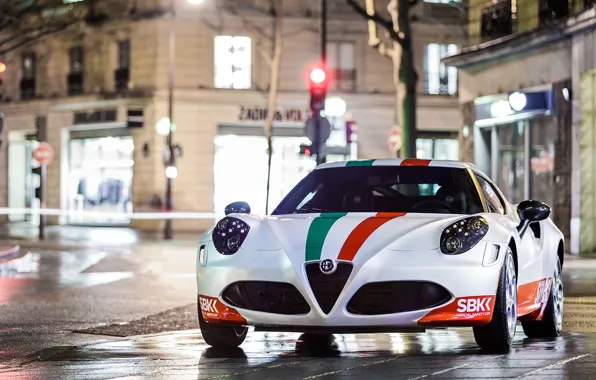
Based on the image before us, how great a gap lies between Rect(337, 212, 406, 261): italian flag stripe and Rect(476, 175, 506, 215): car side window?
1.06m

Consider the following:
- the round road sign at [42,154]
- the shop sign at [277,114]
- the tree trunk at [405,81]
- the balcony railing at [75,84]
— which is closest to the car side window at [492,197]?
Answer: the tree trunk at [405,81]

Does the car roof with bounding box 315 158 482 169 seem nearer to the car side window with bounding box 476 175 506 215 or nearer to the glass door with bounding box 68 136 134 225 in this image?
the car side window with bounding box 476 175 506 215

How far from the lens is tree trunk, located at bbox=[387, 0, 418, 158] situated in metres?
26.2

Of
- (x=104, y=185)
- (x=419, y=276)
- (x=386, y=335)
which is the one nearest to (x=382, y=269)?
(x=419, y=276)

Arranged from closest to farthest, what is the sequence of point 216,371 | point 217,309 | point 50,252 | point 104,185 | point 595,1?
point 216,371 → point 217,309 → point 595,1 → point 50,252 → point 104,185

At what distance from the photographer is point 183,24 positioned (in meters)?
46.5

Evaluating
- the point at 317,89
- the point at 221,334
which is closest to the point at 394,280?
the point at 221,334

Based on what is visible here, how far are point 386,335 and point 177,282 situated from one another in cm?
804

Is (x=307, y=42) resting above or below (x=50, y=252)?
above

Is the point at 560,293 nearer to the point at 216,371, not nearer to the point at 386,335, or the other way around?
the point at 386,335

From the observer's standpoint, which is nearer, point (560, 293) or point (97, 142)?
point (560, 293)

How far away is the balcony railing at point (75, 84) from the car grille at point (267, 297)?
139 feet

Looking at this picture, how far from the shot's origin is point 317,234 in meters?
8.05

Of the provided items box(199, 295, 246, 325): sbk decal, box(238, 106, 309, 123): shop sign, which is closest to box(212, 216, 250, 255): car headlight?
box(199, 295, 246, 325): sbk decal
